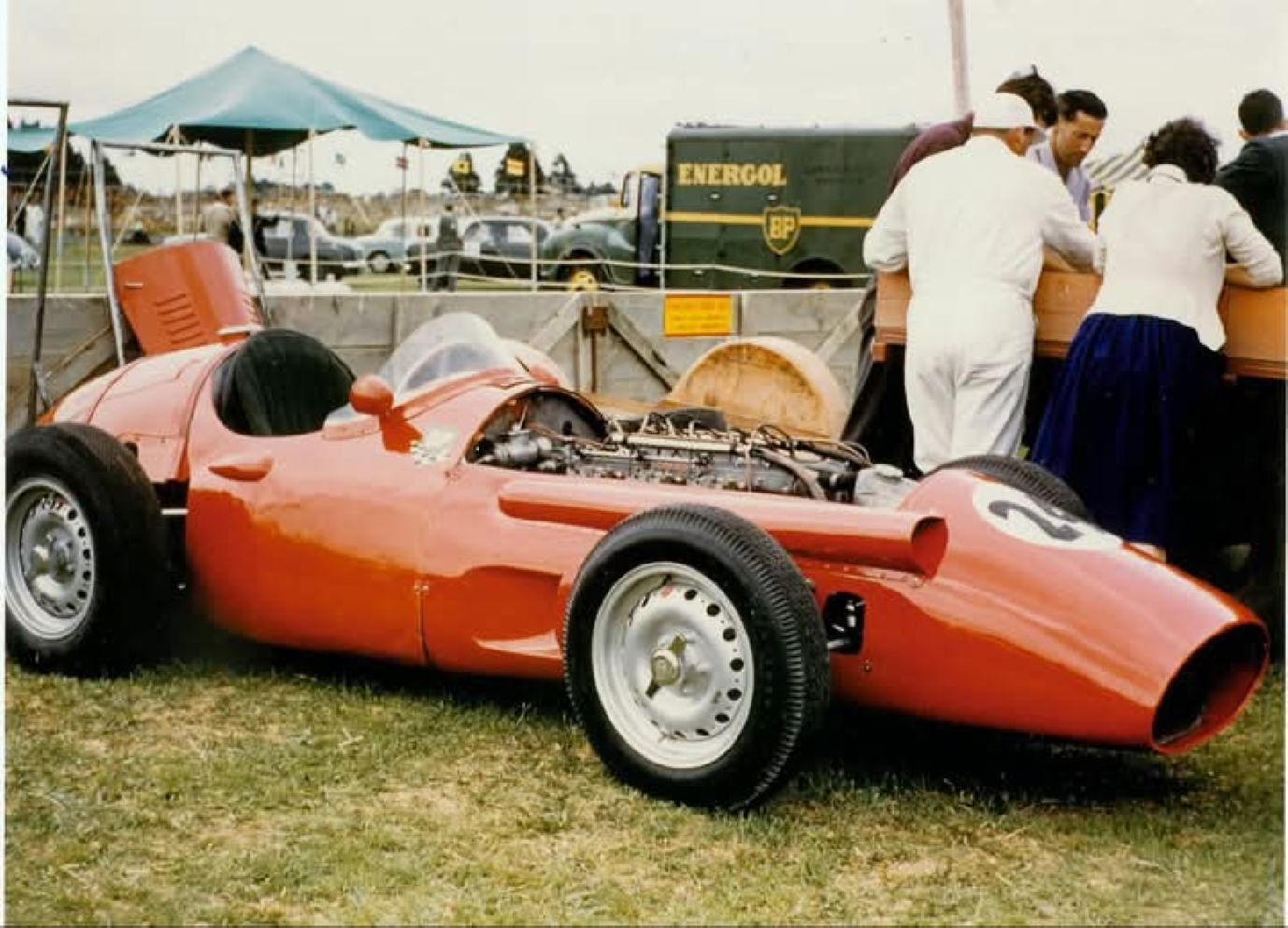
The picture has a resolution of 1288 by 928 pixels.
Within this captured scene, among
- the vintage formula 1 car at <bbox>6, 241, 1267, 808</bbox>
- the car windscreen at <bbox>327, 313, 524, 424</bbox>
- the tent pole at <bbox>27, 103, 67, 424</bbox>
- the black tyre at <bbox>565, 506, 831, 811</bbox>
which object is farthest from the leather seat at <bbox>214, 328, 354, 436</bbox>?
the tent pole at <bbox>27, 103, 67, 424</bbox>

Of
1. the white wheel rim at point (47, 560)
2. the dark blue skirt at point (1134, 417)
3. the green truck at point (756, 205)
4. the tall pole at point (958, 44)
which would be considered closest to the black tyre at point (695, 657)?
the white wheel rim at point (47, 560)

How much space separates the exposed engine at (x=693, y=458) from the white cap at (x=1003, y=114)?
1383 mm

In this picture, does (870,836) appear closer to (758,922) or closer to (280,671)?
(758,922)

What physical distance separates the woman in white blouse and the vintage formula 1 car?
2.88ft

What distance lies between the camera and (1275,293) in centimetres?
537

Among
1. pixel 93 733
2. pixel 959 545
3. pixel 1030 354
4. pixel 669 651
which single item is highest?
pixel 1030 354

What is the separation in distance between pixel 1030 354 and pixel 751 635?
2300 mm

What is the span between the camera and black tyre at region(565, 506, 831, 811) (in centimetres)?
376

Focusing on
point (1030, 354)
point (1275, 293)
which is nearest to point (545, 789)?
point (1030, 354)

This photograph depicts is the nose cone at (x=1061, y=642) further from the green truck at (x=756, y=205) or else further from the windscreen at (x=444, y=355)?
the green truck at (x=756, y=205)

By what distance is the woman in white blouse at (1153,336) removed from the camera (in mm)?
5355

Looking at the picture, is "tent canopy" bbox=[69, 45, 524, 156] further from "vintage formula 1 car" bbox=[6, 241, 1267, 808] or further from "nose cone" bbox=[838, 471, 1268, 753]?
"nose cone" bbox=[838, 471, 1268, 753]

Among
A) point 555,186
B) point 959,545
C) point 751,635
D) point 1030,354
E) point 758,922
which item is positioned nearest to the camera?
point 758,922

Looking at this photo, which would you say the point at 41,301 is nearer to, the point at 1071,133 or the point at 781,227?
the point at 1071,133
